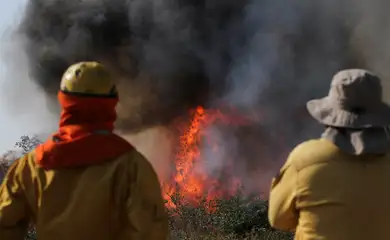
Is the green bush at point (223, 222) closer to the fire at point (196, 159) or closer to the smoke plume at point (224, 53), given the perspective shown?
the fire at point (196, 159)

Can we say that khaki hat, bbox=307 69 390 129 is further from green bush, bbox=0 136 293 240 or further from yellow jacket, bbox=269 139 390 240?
green bush, bbox=0 136 293 240

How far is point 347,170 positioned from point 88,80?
1315 millimetres

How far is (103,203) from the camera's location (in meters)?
3.07

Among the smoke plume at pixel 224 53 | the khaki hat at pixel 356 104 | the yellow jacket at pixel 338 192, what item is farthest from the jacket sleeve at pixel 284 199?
the smoke plume at pixel 224 53

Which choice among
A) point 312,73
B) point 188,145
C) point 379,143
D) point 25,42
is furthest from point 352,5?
point 379,143

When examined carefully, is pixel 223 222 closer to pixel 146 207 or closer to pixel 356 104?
pixel 146 207

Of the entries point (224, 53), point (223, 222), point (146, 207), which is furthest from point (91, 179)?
point (224, 53)

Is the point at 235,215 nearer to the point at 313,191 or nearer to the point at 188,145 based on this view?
the point at 313,191

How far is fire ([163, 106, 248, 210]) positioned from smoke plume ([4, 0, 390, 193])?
0.35 metres

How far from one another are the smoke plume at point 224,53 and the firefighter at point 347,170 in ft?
41.4

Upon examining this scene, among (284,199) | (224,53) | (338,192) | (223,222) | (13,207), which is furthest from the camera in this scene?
(224,53)

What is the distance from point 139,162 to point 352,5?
46.3 feet

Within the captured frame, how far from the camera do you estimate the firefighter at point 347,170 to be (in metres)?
2.96

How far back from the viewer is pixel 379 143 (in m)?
2.99
